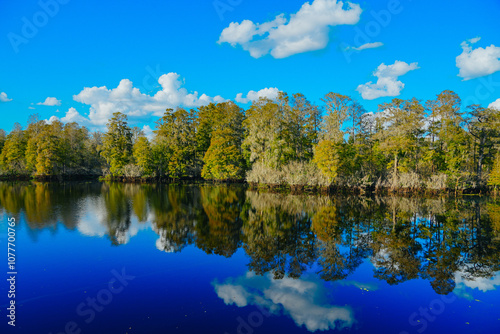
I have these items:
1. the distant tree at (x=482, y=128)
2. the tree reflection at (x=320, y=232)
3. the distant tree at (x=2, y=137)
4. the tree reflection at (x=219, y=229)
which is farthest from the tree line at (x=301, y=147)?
the tree reflection at (x=219, y=229)

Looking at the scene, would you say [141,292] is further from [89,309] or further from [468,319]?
[468,319]

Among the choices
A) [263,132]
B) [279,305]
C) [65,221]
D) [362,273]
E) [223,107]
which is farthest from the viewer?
[223,107]

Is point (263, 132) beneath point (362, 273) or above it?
above

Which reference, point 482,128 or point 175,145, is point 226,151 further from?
point 482,128

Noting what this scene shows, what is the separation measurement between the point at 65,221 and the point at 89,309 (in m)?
12.3

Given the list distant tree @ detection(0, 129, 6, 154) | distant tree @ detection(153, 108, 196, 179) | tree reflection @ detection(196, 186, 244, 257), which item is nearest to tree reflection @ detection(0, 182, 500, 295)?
tree reflection @ detection(196, 186, 244, 257)

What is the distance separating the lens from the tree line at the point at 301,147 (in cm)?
3519

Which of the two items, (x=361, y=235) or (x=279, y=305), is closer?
(x=279, y=305)

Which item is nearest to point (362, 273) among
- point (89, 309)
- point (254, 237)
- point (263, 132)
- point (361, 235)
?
point (361, 235)

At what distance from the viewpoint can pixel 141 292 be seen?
8766 mm

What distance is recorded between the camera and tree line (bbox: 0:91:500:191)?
35188mm

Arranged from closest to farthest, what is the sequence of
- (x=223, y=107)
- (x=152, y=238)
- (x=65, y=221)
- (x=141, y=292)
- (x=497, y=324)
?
(x=497, y=324) < (x=141, y=292) < (x=152, y=238) < (x=65, y=221) < (x=223, y=107)

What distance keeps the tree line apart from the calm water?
57.8 feet

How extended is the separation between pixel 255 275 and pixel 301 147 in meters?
35.3
